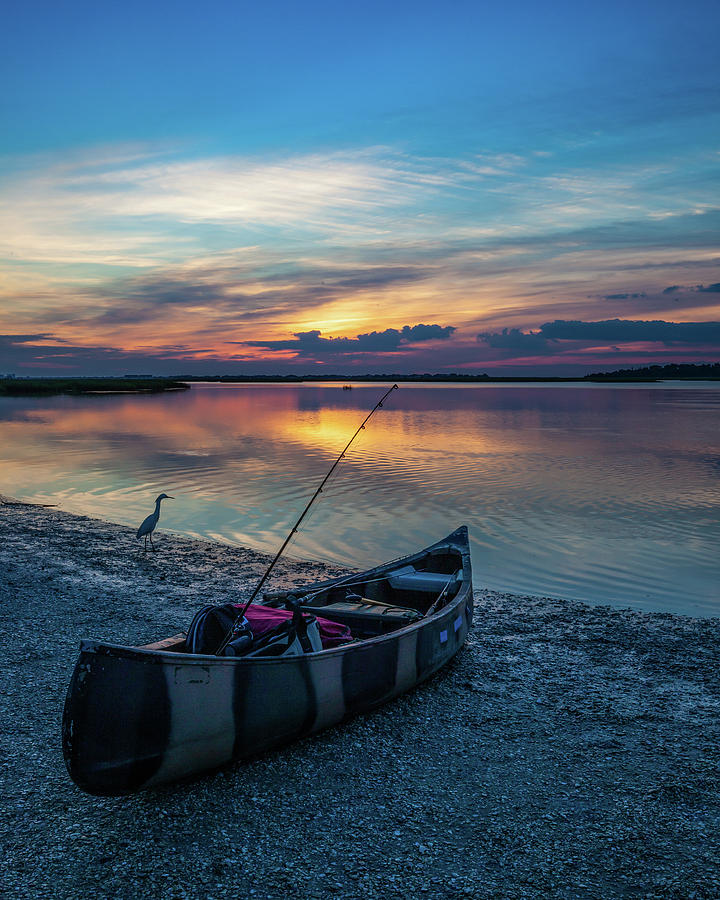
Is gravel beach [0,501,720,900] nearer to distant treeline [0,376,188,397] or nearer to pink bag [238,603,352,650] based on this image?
pink bag [238,603,352,650]

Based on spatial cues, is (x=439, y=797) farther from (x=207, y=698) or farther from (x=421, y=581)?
(x=421, y=581)

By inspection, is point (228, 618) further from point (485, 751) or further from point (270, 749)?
point (485, 751)

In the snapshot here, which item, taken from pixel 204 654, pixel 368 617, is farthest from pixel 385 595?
pixel 204 654

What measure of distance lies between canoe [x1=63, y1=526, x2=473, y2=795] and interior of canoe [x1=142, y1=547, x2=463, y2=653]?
38 centimetres

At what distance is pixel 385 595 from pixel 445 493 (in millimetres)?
13339

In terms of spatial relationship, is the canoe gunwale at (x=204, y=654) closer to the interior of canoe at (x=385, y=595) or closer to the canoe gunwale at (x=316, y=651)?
the canoe gunwale at (x=316, y=651)

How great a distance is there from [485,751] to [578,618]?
14.9 ft

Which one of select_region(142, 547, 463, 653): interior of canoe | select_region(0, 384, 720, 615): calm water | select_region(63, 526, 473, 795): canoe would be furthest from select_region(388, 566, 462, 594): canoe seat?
select_region(0, 384, 720, 615): calm water

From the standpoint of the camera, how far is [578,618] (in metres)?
10.2

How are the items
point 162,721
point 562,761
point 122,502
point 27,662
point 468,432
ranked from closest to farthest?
point 162,721 < point 562,761 < point 27,662 < point 122,502 < point 468,432

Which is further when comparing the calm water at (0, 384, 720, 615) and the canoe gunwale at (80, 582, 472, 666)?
the calm water at (0, 384, 720, 615)

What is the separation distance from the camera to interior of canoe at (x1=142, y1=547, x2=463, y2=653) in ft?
26.1

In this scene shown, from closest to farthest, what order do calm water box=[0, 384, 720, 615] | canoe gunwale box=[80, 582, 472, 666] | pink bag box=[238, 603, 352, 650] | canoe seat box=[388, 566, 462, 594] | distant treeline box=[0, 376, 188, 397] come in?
canoe gunwale box=[80, 582, 472, 666]
pink bag box=[238, 603, 352, 650]
canoe seat box=[388, 566, 462, 594]
calm water box=[0, 384, 720, 615]
distant treeline box=[0, 376, 188, 397]

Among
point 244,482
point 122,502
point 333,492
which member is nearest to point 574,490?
point 333,492
